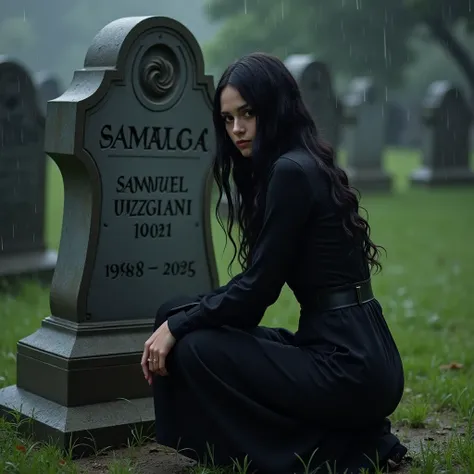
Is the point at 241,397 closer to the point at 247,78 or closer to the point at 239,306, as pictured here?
the point at 239,306

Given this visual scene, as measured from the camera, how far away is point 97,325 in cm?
453

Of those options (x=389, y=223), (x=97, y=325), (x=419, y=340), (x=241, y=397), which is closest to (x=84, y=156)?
(x=97, y=325)

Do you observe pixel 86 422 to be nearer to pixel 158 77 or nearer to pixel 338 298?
pixel 338 298

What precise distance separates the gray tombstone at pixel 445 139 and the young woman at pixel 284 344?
15.4 metres

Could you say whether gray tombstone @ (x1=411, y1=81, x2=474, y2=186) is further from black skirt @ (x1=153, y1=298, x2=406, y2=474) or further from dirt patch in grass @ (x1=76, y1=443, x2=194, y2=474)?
black skirt @ (x1=153, y1=298, x2=406, y2=474)

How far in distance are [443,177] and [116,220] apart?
15.6m

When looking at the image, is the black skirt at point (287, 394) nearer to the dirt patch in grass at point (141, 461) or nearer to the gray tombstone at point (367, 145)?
the dirt patch in grass at point (141, 461)

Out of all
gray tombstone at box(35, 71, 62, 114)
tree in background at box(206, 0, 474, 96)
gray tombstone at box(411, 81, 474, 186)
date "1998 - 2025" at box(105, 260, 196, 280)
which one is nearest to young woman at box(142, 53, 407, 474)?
date "1998 - 2025" at box(105, 260, 196, 280)

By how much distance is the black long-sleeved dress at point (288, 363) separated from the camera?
147 inches

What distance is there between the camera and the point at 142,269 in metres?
4.71

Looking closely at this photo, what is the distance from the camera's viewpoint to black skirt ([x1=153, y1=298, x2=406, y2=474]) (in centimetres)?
371

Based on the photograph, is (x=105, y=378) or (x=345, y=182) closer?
(x=345, y=182)

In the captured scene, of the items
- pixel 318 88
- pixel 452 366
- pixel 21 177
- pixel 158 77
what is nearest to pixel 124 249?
pixel 158 77

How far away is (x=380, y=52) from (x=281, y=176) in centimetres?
3747
